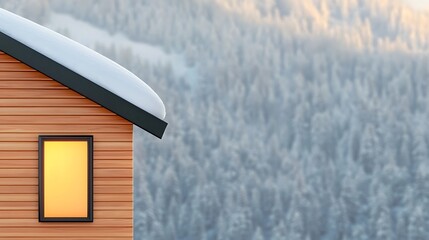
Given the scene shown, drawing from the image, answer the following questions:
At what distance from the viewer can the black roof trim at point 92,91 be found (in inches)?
421

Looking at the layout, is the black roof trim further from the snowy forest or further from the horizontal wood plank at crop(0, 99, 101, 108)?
the snowy forest

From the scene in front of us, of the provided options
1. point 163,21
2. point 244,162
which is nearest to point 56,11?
point 163,21

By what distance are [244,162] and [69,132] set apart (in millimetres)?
102776

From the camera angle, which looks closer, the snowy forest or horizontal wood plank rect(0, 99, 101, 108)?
horizontal wood plank rect(0, 99, 101, 108)

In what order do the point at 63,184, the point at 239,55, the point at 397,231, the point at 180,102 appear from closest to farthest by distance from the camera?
the point at 63,184 < the point at 397,231 < the point at 180,102 < the point at 239,55

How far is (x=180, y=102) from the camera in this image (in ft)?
398

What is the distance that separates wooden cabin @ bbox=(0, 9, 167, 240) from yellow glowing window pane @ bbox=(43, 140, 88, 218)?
1 cm

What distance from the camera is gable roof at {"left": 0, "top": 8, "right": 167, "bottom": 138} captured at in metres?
10.7

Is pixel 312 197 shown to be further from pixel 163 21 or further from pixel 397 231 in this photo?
pixel 163 21

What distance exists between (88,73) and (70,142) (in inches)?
32.0

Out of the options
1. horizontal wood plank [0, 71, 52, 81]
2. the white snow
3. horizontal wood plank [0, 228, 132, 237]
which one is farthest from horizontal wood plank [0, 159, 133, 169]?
the white snow


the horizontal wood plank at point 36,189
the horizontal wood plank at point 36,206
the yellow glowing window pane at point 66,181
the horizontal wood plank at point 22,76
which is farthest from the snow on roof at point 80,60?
the horizontal wood plank at point 36,206

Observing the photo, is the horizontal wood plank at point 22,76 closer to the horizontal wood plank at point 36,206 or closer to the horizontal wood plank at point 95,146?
the horizontal wood plank at point 95,146

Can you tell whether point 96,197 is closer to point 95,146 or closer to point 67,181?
point 67,181
